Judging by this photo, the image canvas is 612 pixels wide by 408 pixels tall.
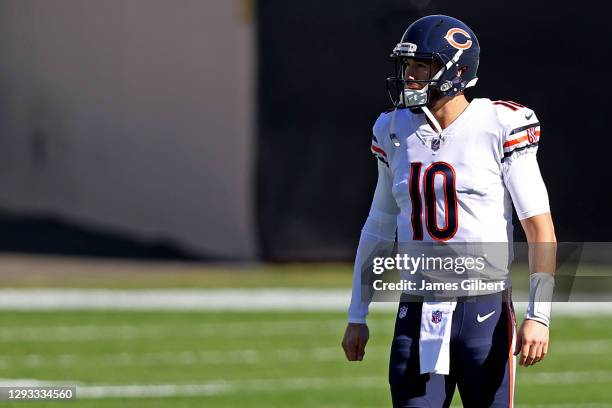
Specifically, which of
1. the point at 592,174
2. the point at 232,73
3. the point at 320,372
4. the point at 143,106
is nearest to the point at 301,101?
the point at 232,73

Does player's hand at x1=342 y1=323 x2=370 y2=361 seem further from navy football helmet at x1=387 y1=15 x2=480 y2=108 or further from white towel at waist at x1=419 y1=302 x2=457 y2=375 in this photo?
navy football helmet at x1=387 y1=15 x2=480 y2=108

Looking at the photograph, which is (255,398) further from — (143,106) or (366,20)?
(143,106)

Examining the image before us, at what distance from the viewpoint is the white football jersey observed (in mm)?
5426

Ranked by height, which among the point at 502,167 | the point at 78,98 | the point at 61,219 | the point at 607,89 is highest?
the point at 502,167

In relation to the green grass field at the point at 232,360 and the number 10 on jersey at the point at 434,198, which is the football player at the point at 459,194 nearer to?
the number 10 on jersey at the point at 434,198

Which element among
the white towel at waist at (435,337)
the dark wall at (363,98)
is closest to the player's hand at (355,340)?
the white towel at waist at (435,337)

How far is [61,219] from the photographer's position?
21719 mm

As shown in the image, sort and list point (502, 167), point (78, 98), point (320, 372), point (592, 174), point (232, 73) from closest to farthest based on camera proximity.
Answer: point (502, 167) < point (320, 372) < point (592, 174) < point (232, 73) < point (78, 98)

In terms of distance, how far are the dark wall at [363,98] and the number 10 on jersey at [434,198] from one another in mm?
12750

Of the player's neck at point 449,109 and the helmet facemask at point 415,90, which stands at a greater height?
the helmet facemask at point 415,90

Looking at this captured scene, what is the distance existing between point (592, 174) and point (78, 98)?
7.21 metres

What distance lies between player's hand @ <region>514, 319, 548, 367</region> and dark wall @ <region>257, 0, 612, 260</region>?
13060mm

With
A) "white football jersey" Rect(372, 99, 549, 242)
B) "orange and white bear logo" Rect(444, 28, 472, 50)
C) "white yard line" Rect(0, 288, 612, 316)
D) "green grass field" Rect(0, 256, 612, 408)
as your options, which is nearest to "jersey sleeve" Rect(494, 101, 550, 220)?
"white football jersey" Rect(372, 99, 549, 242)

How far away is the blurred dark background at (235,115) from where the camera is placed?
61.3 ft
